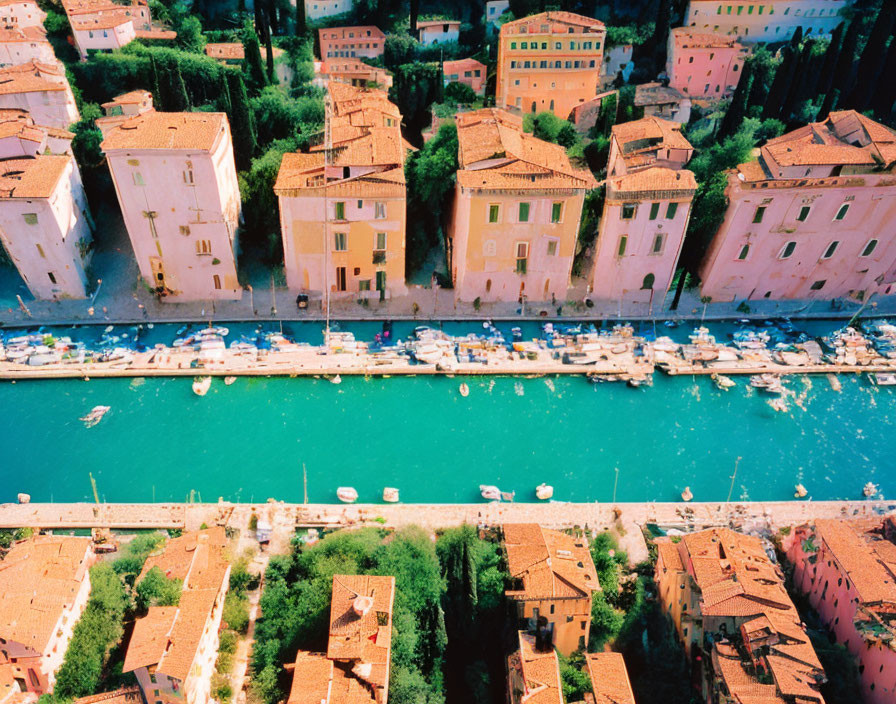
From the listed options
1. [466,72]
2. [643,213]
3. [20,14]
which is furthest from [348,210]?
[20,14]

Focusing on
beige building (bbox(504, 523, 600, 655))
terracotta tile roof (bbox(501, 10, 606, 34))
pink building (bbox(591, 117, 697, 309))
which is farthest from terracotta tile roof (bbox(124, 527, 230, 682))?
terracotta tile roof (bbox(501, 10, 606, 34))

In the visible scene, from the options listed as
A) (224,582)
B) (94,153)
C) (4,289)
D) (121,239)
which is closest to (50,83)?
(94,153)

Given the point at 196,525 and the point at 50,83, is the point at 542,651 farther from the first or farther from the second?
the point at 50,83

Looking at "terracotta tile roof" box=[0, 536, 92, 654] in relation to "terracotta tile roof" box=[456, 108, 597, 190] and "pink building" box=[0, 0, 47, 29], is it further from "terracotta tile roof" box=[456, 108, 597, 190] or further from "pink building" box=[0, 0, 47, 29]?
"pink building" box=[0, 0, 47, 29]

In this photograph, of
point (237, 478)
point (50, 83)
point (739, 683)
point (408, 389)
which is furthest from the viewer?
point (50, 83)

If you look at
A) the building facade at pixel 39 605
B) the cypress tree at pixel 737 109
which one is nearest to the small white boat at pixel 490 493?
the building facade at pixel 39 605

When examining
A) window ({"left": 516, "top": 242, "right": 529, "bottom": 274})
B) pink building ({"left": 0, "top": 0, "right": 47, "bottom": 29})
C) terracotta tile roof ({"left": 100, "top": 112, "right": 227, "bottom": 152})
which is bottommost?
window ({"left": 516, "top": 242, "right": 529, "bottom": 274})
